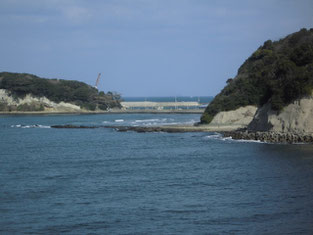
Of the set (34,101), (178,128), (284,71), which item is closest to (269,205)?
(284,71)

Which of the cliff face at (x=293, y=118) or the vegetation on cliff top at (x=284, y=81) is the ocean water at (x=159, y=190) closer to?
the cliff face at (x=293, y=118)

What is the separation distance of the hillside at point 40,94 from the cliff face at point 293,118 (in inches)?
4191

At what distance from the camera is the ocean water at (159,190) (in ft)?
71.6

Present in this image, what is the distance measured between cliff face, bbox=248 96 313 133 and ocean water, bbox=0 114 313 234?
17.2 ft

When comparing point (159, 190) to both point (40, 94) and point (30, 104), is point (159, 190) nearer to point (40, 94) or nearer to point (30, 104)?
point (30, 104)

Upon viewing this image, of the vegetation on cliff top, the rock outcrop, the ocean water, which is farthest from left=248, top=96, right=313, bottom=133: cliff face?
the rock outcrop

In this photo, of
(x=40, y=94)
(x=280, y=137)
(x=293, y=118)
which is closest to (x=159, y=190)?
(x=280, y=137)

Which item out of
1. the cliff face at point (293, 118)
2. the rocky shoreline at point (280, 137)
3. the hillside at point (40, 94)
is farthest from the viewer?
the hillside at point (40, 94)

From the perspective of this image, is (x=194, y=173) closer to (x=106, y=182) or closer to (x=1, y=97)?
(x=106, y=182)

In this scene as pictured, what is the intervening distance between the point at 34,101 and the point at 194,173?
128 m

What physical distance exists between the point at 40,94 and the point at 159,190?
13474 cm

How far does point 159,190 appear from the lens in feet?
94.5

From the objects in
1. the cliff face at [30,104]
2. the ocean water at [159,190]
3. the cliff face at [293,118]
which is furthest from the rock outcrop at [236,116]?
the cliff face at [30,104]

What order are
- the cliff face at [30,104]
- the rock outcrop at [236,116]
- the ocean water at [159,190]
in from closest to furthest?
the ocean water at [159,190]
the rock outcrop at [236,116]
the cliff face at [30,104]
